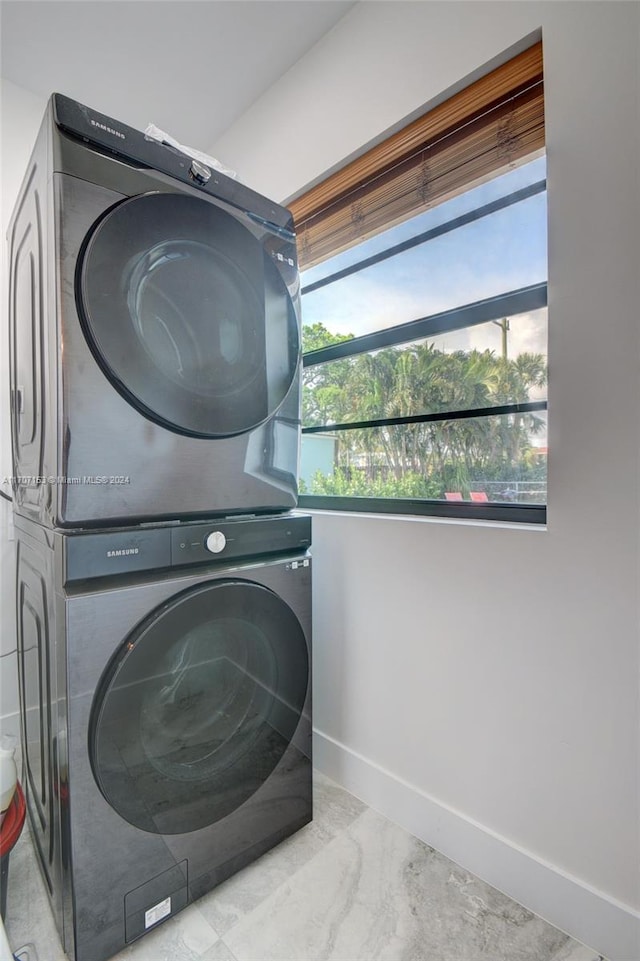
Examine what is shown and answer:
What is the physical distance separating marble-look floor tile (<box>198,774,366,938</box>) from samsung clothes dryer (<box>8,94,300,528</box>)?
98 centimetres

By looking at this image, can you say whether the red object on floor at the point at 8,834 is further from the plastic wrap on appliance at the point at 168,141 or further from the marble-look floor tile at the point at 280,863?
the plastic wrap on appliance at the point at 168,141

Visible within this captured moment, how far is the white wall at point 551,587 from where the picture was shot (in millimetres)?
1006

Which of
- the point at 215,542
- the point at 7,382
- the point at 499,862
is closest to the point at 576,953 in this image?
the point at 499,862

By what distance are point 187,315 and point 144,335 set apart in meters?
0.13

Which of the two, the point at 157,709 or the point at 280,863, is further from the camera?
the point at 280,863

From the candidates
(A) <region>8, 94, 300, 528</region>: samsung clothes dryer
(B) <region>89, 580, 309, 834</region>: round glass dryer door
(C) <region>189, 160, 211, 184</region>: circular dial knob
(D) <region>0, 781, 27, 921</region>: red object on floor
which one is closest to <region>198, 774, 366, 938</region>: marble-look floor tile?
(B) <region>89, 580, 309, 834</region>: round glass dryer door

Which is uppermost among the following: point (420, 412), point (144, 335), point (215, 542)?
Answer: point (144, 335)

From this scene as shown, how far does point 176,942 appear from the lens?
1.05 m

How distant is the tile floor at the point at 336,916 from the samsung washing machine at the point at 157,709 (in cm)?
7

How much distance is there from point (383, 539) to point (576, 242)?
0.94 metres

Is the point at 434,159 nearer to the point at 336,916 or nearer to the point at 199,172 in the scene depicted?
the point at 199,172

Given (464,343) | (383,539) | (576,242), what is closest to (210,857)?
(383,539)

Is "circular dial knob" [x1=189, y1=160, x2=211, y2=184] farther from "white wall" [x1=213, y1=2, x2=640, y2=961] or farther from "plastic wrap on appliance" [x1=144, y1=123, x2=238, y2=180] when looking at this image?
"white wall" [x1=213, y1=2, x2=640, y2=961]

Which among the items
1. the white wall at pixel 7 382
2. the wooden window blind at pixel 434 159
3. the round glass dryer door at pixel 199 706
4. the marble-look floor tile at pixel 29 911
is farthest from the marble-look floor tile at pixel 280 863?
the wooden window blind at pixel 434 159
